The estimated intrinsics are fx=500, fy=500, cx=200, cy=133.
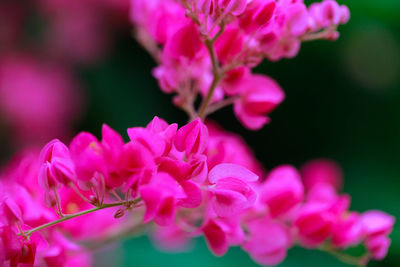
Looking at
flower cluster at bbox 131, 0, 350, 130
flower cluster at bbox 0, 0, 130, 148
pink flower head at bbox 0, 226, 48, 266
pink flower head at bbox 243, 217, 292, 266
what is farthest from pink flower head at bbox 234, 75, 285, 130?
flower cluster at bbox 0, 0, 130, 148

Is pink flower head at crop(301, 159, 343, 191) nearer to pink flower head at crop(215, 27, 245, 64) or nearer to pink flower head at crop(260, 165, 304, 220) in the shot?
pink flower head at crop(260, 165, 304, 220)

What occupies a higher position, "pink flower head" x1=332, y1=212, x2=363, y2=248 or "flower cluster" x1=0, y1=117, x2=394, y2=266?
"flower cluster" x1=0, y1=117, x2=394, y2=266

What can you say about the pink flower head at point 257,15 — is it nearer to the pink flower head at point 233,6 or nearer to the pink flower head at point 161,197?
the pink flower head at point 233,6

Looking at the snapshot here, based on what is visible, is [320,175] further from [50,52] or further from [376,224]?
[50,52]

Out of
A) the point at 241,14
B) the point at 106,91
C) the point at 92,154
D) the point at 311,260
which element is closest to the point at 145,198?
the point at 92,154

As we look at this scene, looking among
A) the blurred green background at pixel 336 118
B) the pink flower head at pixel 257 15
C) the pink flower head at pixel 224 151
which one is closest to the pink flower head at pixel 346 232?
the pink flower head at pixel 224 151

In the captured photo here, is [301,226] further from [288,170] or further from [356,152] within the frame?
[356,152]
